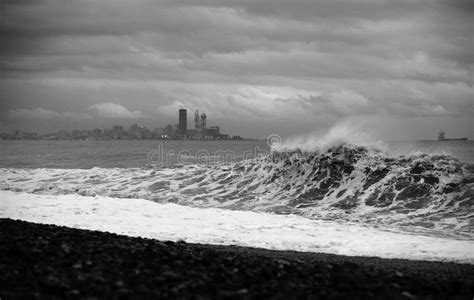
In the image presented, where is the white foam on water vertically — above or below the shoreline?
below

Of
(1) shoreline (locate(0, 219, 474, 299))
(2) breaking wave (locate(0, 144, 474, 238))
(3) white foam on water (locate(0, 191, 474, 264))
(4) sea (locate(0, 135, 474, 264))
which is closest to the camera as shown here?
(1) shoreline (locate(0, 219, 474, 299))

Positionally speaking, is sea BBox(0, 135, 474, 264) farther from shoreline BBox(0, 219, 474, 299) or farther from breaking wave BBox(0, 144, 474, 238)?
shoreline BBox(0, 219, 474, 299)

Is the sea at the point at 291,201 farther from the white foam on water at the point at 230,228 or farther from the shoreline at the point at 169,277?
the shoreline at the point at 169,277

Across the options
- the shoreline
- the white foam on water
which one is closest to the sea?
the white foam on water

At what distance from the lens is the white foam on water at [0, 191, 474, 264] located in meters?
10.4

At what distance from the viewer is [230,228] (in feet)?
41.4

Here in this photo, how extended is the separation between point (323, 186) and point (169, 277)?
16135 mm

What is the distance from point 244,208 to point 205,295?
11754mm

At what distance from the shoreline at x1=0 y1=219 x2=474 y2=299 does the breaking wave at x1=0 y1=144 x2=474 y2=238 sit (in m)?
7.26

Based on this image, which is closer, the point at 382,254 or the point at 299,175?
the point at 382,254

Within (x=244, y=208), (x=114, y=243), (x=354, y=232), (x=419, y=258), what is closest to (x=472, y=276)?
(x=419, y=258)

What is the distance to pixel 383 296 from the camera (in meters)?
5.26

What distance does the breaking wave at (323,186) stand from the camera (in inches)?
607

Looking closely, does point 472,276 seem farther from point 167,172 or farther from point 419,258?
point 167,172
